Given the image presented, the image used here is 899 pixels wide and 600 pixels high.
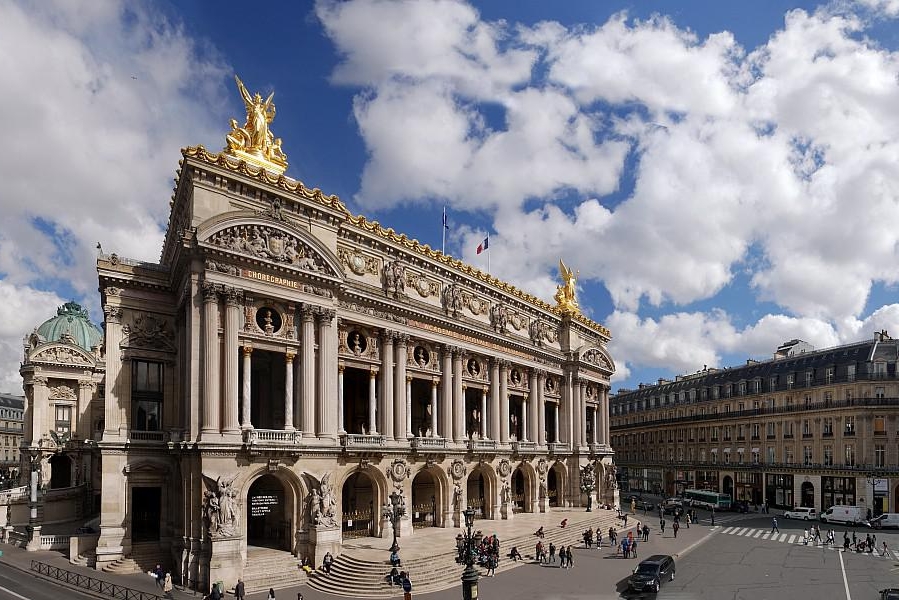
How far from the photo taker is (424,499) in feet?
193

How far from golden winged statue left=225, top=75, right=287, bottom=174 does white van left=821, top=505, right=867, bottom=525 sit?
67.3 metres

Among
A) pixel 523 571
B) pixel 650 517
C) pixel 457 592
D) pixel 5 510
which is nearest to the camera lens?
pixel 457 592

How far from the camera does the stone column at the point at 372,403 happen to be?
5259 cm

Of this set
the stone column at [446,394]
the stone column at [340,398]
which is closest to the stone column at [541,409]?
the stone column at [446,394]

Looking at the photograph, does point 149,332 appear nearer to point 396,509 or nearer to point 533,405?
point 396,509

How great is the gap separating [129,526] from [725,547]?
45732 mm

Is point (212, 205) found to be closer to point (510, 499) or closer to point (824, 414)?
point (510, 499)

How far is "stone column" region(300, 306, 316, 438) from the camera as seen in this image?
148 ft

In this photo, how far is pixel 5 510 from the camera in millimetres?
61594

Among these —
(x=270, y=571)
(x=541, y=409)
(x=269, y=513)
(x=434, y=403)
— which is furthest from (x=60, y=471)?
(x=541, y=409)

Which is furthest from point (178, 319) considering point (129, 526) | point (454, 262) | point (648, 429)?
point (648, 429)

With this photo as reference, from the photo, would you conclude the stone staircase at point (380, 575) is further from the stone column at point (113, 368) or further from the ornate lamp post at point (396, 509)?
the stone column at point (113, 368)

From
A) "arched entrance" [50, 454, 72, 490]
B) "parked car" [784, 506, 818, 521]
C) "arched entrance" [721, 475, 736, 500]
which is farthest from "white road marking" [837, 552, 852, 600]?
"arched entrance" [50, 454, 72, 490]

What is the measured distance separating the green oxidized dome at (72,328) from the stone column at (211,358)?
48994mm
